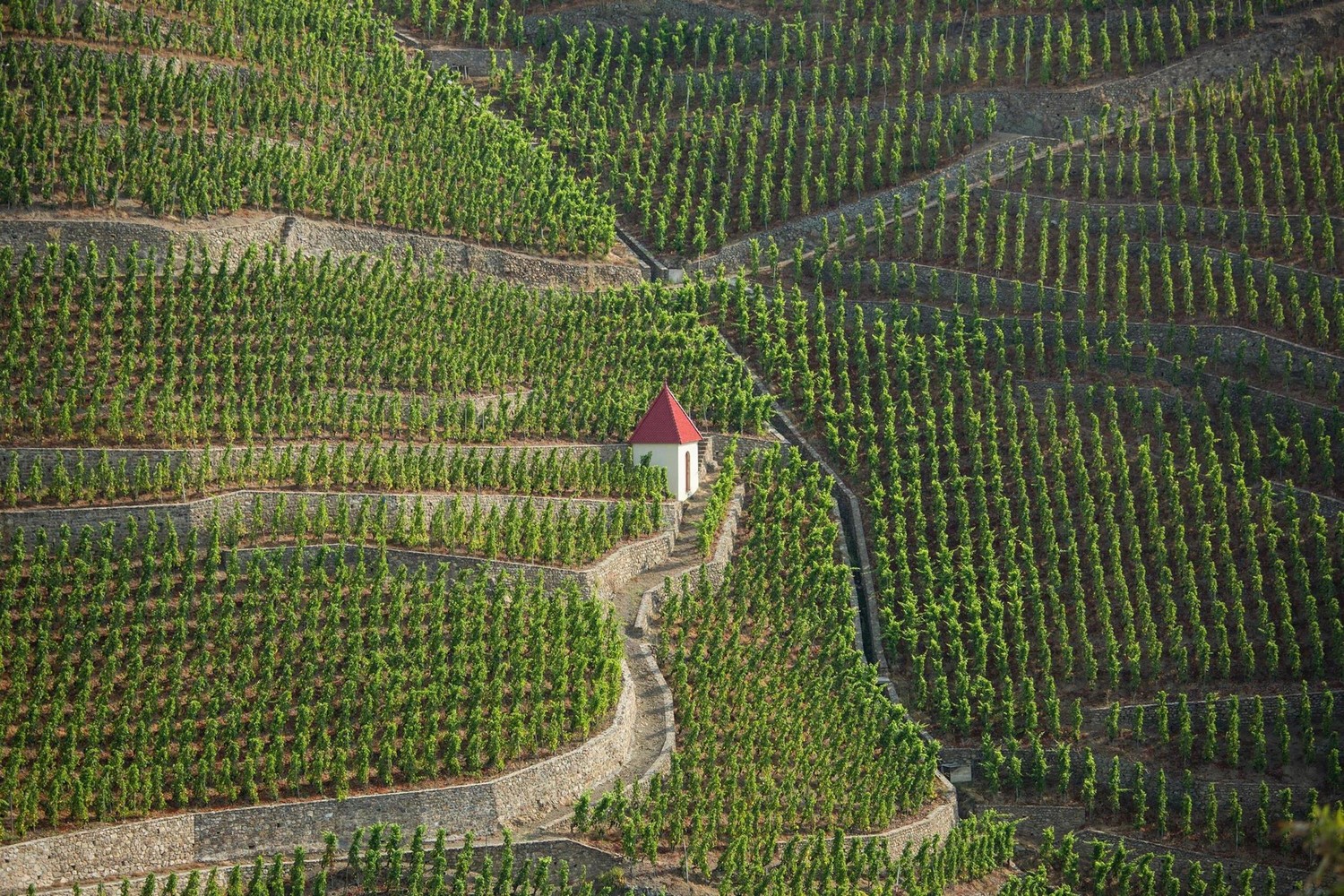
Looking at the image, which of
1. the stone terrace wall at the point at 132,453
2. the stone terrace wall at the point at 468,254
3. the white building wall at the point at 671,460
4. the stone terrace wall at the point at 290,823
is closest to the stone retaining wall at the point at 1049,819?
the stone terrace wall at the point at 290,823

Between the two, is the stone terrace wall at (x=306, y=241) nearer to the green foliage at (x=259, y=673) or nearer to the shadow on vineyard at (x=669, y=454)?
the shadow on vineyard at (x=669, y=454)

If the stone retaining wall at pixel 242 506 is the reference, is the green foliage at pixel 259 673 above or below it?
below

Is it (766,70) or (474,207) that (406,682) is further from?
(766,70)

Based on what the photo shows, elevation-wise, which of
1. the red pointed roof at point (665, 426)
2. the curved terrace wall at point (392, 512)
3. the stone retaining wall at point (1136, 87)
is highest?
the stone retaining wall at point (1136, 87)

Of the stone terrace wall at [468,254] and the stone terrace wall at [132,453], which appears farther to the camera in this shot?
the stone terrace wall at [468,254]

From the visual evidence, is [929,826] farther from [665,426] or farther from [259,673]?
[259,673]

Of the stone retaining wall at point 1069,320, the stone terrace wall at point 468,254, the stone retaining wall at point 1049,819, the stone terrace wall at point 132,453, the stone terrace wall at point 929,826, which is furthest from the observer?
the stone terrace wall at point 468,254

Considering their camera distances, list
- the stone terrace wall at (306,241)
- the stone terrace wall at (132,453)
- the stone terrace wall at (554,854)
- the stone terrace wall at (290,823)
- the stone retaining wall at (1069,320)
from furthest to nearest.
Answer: the stone retaining wall at (1069,320)
the stone terrace wall at (306,241)
the stone terrace wall at (132,453)
the stone terrace wall at (554,854)
the stone terrace wall at (290,823)

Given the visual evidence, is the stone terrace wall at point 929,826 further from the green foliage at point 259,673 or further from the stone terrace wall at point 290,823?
the green foliage at point 259,673
